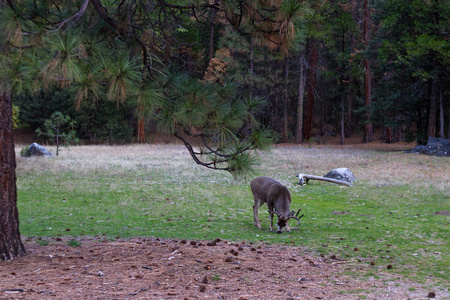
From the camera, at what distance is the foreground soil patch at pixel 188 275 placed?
5168mm

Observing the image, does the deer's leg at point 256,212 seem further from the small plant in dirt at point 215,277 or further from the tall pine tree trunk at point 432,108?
the tall pine tree trunk at point 432,108

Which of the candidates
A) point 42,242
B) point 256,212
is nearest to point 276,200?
point 256,212

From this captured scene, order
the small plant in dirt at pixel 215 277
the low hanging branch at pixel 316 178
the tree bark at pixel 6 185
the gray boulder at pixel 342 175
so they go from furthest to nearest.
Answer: the gray boulder at pixel 342 175 < the low hanging branch at pixel 316 178 < the tree bark at pixel 6 185 < the small plant in dirt at pixel 215 277

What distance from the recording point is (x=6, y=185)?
627cm

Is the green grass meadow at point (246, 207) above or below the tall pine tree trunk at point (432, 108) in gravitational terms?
below

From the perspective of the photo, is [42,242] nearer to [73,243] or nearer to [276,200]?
[73,243]

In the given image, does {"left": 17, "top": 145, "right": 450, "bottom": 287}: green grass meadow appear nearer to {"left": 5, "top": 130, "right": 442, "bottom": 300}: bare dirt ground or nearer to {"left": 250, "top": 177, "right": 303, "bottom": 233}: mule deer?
{"left": 250, "top": 177, "right": 303, "bottom": 233}: mule deer

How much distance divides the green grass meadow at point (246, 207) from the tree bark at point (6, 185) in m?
1.97

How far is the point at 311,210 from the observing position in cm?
1153

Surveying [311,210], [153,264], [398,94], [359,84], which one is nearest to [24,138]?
[359,84]

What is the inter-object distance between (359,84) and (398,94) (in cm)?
1163

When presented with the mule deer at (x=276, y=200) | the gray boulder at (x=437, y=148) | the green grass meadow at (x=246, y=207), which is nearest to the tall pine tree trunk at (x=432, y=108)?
the gray boulder at (x=437, y=148)

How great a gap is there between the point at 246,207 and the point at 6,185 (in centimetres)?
678

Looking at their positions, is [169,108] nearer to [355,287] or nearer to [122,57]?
[122,57]
